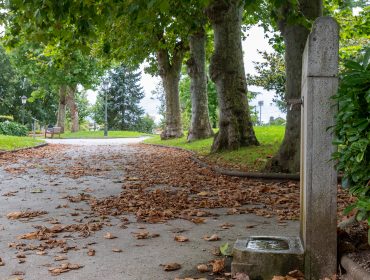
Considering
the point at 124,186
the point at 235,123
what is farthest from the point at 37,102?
the point at 124,186

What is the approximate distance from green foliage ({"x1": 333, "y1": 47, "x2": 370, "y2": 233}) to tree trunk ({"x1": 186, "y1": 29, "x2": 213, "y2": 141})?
19797 millimetres

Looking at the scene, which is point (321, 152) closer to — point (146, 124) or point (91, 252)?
point (91, 252)

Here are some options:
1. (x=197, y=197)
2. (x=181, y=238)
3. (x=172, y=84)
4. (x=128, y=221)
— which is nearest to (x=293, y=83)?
(x=197, y=197)

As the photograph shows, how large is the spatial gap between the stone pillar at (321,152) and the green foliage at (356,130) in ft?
0.73

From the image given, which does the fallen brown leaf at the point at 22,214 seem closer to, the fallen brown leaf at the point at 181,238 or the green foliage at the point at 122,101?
the fallen brown leaf at the point at 181,238

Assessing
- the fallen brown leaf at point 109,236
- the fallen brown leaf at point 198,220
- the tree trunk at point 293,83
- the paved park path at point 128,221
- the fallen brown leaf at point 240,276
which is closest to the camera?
the fallen brown leaf at point 240,276

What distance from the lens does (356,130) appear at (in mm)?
3223

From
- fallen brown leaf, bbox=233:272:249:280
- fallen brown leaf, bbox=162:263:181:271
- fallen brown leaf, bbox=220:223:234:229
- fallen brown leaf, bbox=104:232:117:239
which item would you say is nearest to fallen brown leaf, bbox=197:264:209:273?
fallen brown leaf, bbox=162:263:181:271

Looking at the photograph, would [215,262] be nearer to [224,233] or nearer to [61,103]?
[224,233]

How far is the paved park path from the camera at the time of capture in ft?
14.2

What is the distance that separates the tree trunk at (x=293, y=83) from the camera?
33.0 ft

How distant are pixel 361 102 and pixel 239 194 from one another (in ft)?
16.7

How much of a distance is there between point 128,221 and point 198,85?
59.0 ft

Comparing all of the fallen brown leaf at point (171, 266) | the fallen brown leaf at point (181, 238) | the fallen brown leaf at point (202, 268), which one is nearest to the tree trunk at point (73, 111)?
the fallen brown leaf at point (181, 238)
